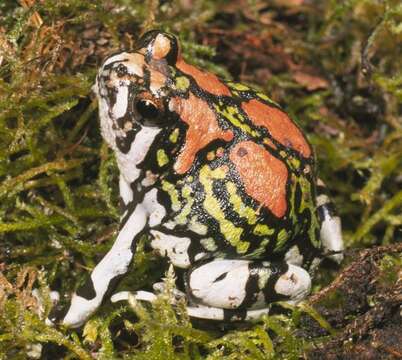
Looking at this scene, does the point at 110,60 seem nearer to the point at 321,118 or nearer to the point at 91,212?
the point at 91,212

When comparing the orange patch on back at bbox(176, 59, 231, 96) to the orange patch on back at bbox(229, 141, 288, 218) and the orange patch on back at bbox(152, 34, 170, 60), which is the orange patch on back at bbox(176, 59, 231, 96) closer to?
the orange patch on back at bbox(152, 34, 170, 60)

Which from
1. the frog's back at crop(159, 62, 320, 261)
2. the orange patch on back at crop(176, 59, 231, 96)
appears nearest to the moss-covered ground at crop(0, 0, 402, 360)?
the frog's back at crop(159, 62, 320, 261)

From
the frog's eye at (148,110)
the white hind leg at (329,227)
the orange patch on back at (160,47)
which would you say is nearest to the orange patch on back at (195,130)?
the frog's eye at (148,110)

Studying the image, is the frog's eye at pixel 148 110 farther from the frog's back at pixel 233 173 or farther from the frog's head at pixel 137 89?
the frog's back at pixel 233 173

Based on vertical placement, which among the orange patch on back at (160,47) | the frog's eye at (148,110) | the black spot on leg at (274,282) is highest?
the orange patch on back at (160,47)

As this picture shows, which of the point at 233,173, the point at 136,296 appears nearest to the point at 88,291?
the point at 136,296

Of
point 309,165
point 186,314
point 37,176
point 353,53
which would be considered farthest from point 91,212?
point 353,53

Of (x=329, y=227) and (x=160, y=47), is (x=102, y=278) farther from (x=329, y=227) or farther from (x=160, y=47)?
(x=329, y=227)
